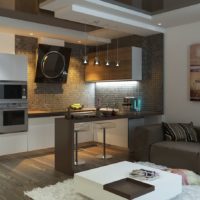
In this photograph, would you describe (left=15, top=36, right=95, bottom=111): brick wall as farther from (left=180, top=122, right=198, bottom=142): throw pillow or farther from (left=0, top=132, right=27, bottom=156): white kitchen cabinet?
(left=180, top=122, right=198, bottom=142): throw pillow

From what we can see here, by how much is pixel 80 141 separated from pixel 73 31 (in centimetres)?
246

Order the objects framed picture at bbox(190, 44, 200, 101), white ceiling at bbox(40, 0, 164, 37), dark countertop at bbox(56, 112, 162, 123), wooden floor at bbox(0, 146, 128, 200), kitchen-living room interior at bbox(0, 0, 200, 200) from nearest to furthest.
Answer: kitchen-living room interior at bbox(0, 0, 200, 200)
wooden floor at bbox(0, 146, 128, 200)
white ceiling at bbox(40, 0, 164, 37)
dark countertop at bbox(56, 112, 162, 123)
framed picture at bbox(190, 44, 200, 101)

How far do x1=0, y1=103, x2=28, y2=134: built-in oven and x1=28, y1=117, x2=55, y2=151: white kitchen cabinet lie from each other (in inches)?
7.0

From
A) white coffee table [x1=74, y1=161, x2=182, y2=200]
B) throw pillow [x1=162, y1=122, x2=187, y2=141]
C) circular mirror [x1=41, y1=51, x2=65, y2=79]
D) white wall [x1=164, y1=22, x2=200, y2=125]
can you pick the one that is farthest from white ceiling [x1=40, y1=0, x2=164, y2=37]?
white coffee table [x1=74, y1=161, x2=182, y2=200]

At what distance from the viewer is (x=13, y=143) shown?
5.09 metres

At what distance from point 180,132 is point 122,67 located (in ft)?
6.83

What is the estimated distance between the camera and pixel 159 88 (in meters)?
5.79

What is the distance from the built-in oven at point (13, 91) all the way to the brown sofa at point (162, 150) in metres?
2.28

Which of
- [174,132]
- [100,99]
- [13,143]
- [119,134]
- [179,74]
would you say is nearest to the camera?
[174,132]

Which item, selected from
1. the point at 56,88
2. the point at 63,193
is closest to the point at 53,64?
the point at 56,88

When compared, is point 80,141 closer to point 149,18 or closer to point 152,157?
point 152,157

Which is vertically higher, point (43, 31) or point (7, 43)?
point (43, 31)

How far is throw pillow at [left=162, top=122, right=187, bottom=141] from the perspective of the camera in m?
4.71

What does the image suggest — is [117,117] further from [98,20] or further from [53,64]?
[53,64]
